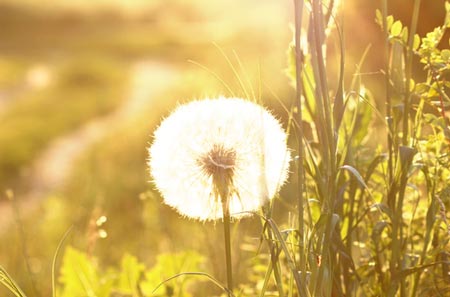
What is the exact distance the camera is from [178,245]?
4.43m

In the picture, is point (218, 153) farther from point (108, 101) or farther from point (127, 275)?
point (108, 101)

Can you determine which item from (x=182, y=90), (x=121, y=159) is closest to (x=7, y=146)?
(x=121, y=159)

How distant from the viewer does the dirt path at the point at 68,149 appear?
29.0 ft

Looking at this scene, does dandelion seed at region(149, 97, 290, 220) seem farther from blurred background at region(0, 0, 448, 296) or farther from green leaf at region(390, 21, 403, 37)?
green leaf at region(390, 21, 403, 37)

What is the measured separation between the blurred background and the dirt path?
0.03 metres

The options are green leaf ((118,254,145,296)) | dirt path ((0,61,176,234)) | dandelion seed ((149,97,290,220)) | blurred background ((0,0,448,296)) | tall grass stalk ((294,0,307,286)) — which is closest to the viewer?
tall grass stalk ((294,0,307,286))

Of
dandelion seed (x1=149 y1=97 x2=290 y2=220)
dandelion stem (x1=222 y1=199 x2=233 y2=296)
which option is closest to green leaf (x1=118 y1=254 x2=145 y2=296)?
dandelion seed (x1=149 y1=97 x2=290 y2=220)

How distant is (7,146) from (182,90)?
441 cm

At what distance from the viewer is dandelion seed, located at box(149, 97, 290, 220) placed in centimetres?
159

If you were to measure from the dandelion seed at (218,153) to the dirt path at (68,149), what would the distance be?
3891 mm

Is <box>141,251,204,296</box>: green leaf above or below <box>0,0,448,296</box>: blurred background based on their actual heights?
below

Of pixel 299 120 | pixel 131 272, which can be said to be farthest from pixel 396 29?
pixel 131 272

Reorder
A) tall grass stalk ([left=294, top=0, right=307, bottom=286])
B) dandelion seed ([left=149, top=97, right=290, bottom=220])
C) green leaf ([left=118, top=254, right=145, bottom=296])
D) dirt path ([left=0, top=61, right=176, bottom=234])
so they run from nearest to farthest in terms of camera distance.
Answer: tall grass stalk ([left=294, top=0, right=307, bottom=286]), dandelion seed ([left=149, top=97, right=290, bottom=220]), green leaf ([left=118, top=254, right=145, bottom=296]), dirt path ([left=0, top=61, right=176, bottom=234])

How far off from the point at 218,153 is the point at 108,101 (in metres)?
16.1
